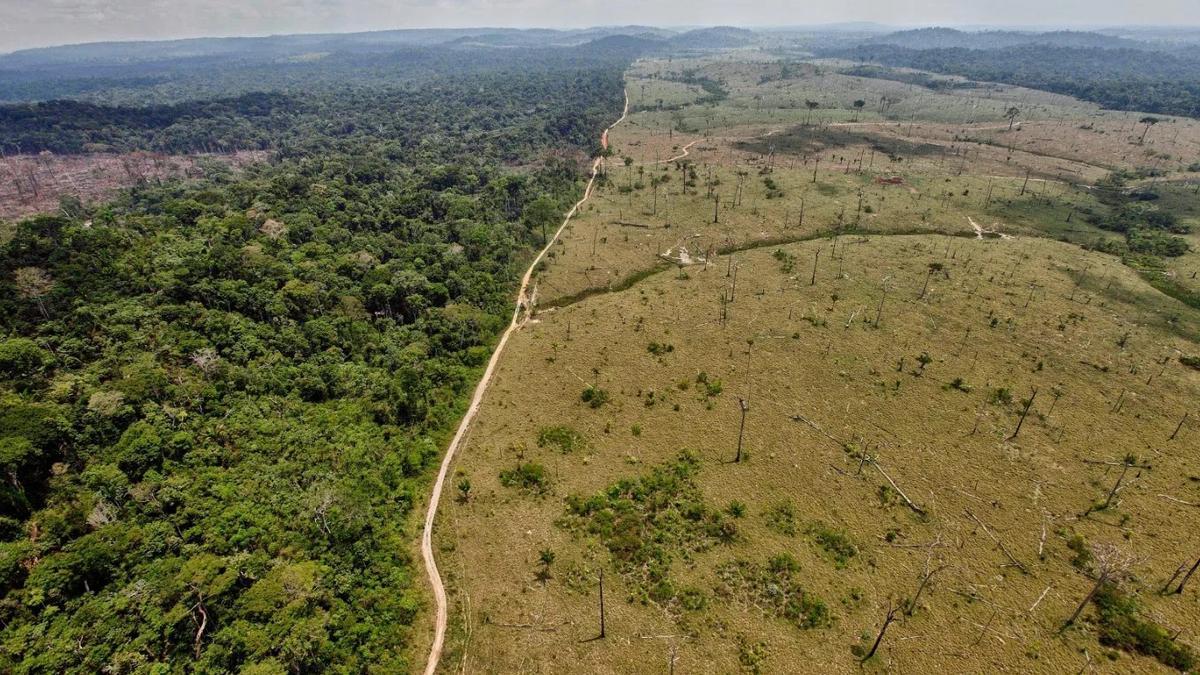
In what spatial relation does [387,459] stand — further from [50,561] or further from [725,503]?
[725,503]

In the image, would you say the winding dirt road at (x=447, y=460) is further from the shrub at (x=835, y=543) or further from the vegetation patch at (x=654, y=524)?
the shrub at (x=835, y=543)

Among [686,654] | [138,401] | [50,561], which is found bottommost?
[686,654]

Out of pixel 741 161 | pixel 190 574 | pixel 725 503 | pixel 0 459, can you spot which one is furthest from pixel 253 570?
pixel 741 161

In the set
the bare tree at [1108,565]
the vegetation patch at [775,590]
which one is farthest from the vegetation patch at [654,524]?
the bare tree at [1108,565]

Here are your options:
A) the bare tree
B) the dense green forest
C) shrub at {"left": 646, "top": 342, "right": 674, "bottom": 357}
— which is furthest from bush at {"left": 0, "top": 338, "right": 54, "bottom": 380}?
the bare tree

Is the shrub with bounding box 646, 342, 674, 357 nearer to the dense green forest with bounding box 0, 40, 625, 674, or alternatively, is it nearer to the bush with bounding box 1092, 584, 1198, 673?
the dense green forest with bounding box 0, 40, 625, 674

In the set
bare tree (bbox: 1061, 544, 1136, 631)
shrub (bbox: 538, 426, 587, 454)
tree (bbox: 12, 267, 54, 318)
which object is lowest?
bare tree (bbox: 1061, 544, 1136, 631)

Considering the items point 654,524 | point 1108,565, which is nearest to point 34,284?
point 654,524

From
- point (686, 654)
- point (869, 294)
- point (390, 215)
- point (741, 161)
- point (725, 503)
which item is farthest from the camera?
point (741, 161)
